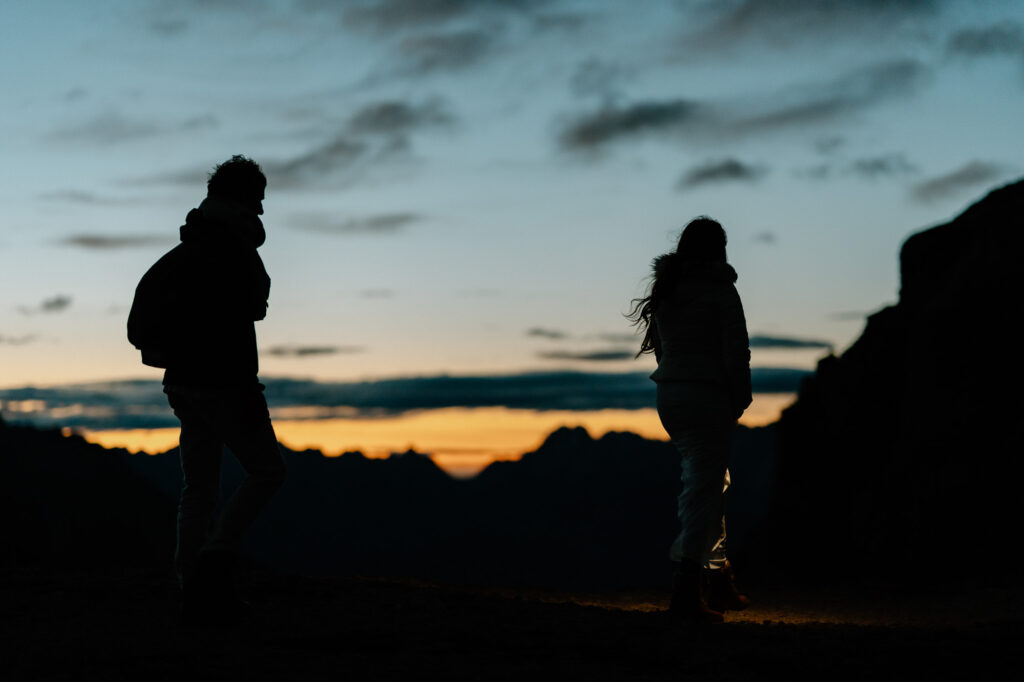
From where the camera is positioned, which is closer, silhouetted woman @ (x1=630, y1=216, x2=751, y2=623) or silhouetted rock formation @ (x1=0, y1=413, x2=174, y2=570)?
silhouetted woman @ (x1=630, y1=216, x2=751, y2=623)

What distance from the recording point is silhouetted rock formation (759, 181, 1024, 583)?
71.0ft

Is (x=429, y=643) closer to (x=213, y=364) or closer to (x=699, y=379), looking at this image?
(x=213, y=364)

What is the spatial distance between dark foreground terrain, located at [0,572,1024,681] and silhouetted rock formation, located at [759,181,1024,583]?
25.8ft

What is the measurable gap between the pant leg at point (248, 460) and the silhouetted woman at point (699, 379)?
2901 mm

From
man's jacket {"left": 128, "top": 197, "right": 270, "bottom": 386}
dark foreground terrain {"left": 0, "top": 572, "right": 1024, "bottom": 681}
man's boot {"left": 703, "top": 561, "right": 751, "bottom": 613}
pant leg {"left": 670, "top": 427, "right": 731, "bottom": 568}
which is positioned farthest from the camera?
man's boot {"left": 703, "top": 561, "right": 751, "bottom": 613}

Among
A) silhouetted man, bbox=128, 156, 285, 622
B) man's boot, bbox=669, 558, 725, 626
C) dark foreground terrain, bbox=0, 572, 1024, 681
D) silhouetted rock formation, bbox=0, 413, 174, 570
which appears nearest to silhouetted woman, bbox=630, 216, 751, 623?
man's boot, bbox=669, 558, 725, 626

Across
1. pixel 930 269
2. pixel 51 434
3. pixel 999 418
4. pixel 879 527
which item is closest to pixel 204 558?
pixel 999 418

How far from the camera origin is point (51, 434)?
15800 cm

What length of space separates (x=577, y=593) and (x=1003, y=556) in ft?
43.4

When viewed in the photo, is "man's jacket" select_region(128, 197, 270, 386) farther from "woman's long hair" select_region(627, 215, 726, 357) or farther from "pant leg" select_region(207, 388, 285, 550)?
"woman's long hair" select_region(627, 215, 726, 357)

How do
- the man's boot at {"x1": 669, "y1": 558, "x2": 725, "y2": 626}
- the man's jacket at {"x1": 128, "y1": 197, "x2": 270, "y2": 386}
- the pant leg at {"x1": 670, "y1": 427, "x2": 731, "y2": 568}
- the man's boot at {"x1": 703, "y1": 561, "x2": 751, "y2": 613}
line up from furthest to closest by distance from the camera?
the man's boot at {"x1": 703, "y1": 561, "x2": 751, "y2": 613}
the pant leg at {"x1": 670, "y1": 427, "x2": 731, "y2": 568}
the man's boot at {"x1": 669, "y1": 558, "x2": 725, "y2": 626}
the man's jacket at {"x1": 128, "y1": 197, "x2": 270, "y2": 386}

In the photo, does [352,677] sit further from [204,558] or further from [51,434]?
[51,434]

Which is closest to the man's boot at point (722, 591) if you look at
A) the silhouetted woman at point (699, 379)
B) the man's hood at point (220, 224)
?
the silhouetted woman at point (699, 379)

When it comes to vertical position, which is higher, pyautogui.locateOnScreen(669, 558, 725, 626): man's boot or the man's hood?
the man's hood
